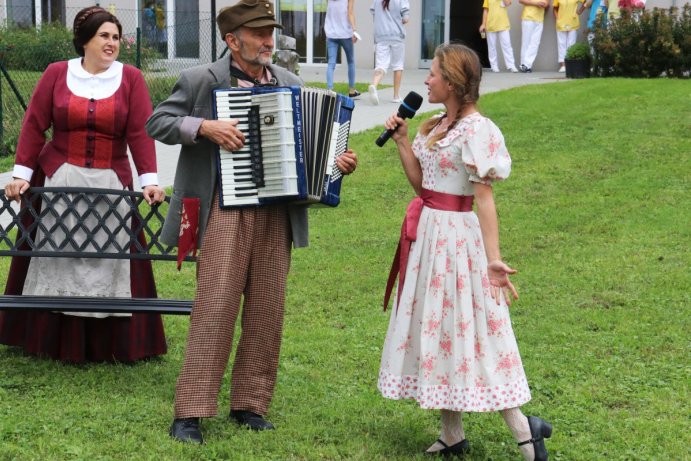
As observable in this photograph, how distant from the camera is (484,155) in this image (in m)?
4.74

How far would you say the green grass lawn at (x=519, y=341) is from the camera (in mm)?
5266

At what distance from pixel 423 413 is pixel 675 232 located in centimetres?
471

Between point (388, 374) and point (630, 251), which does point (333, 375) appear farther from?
point (630, 251)

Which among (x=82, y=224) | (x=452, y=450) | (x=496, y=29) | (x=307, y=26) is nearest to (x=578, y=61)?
(x=496, y=29)

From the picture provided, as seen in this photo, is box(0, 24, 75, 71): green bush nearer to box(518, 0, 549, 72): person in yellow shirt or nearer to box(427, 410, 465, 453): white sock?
box(518, 0, 549, 72): person in yellow shirt

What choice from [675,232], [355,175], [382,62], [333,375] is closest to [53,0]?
[382,62]

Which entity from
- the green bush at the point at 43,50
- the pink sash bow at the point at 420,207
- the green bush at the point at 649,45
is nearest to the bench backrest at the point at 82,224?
the pink sash bow at the point at 420,207

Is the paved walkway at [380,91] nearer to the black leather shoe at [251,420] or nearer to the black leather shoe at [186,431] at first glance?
→ the black leather shoe at [251,420]

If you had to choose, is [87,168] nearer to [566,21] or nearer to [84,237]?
[84,237]

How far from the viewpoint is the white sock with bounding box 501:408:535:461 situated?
15.9 ft

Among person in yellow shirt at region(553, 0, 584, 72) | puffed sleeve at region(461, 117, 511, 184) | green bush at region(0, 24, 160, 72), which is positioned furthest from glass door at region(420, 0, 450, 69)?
puffed sleeve at region(461, 117, 511, 184)

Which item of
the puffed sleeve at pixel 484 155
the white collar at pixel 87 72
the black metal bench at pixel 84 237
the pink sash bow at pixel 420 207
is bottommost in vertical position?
the black metal bench at pixel 84 237

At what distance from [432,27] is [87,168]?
18812mm

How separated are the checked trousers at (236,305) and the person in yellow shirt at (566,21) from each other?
690 inches
